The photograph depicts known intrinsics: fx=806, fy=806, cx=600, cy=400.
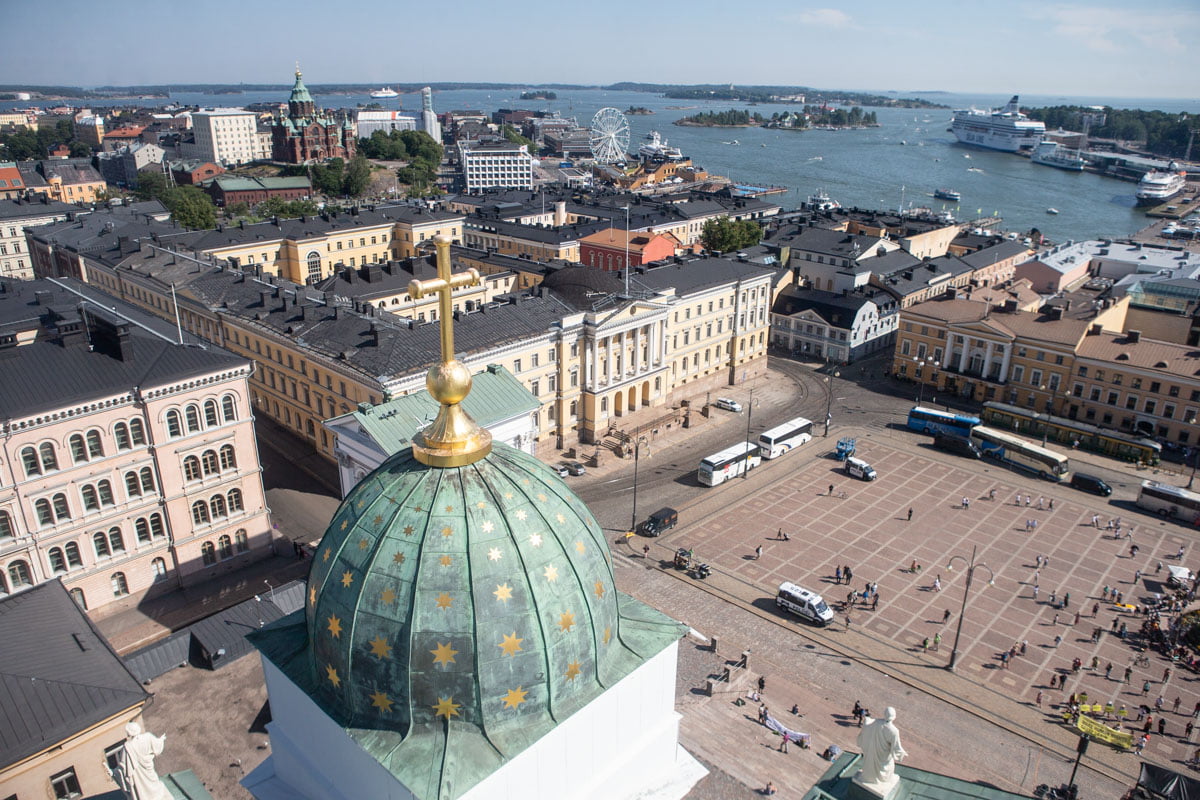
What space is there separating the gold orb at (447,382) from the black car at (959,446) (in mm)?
64823

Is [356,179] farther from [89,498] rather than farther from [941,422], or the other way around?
[89,498]

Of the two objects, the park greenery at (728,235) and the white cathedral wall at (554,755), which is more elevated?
the white cathedral wall at (554,755)

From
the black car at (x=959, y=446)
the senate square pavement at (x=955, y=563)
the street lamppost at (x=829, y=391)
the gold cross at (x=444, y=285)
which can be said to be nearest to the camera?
the gold cross at (x=444, y=285)

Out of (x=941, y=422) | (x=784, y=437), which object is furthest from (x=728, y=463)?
(x=941, y=422)

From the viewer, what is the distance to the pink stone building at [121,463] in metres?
40.3

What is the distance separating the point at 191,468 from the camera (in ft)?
152

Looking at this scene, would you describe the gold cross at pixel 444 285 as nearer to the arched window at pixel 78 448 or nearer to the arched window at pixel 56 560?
the arched window at pixel 78 448

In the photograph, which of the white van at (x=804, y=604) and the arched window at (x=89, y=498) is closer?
the arched window at (x=89, y=498)

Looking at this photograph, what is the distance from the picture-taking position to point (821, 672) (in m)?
43.0

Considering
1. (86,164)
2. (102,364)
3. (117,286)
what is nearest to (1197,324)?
(102,364)

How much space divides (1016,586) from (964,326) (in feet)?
119

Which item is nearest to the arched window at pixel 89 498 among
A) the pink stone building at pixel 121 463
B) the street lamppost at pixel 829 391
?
the pink stone building at pixel 121 463

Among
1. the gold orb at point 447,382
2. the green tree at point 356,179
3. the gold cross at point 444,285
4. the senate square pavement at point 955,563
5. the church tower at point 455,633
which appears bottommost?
the senate square pavement at point 955,563

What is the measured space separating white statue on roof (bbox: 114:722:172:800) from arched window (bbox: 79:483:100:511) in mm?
32754
